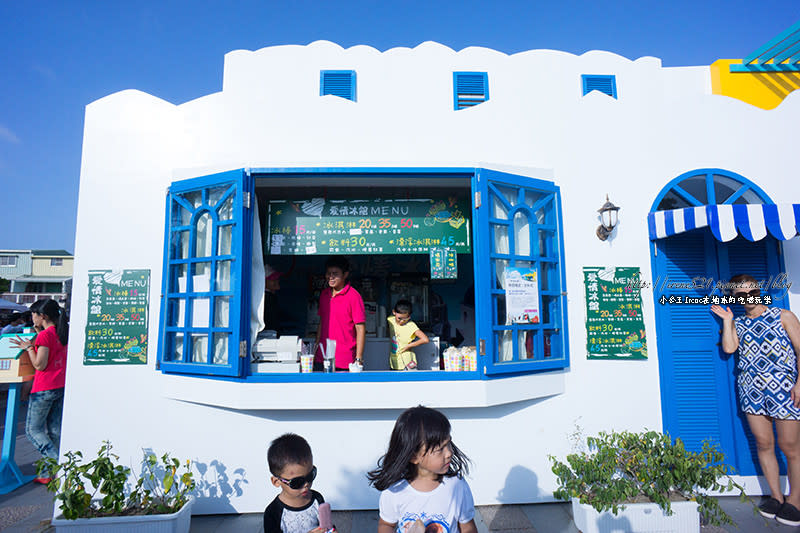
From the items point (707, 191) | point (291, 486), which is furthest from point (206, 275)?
point (707, 191)

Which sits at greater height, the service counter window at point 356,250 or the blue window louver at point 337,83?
the blue window louver at point 337,83

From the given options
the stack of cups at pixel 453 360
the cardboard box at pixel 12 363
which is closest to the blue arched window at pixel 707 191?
the stack of cups at pixel 453 360

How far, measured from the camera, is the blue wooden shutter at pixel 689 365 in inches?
151

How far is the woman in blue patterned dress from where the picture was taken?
11.3 feet

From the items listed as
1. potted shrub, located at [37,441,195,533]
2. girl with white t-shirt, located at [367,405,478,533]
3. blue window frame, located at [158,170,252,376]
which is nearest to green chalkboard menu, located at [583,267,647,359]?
girl with white t-shirt, located at [367,405,478,533]

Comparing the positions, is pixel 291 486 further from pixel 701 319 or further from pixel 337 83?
pixel 701 319

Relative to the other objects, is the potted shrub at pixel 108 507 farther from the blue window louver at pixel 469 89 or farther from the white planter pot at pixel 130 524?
the blue window louver at pixel 469 89

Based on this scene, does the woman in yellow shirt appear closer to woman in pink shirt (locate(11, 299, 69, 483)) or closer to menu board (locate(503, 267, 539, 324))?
menu board (locate(503, 267, 539, 324))

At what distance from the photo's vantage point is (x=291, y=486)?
2.01 meters

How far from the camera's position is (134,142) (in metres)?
3.94

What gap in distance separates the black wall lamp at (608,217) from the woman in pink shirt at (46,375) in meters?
5.55

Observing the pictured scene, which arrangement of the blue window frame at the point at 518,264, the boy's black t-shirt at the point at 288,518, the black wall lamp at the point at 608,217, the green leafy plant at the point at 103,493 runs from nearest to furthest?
the boy's black t-shirt at the point at 288,518 → the green leafy plant at the point at 103,493 → the blue window frame at the point at 518,264 → the black wall lamp at the point at 608,217

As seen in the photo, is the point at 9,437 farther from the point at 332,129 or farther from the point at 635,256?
the point at 635,256

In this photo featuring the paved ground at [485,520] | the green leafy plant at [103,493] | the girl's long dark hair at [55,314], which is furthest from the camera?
the girl's long dark hair at [55,314]
